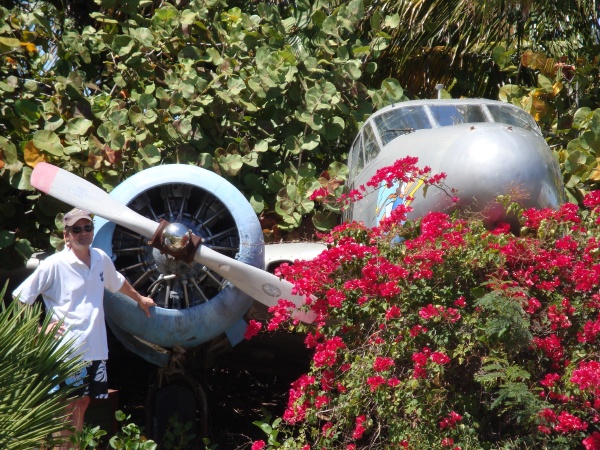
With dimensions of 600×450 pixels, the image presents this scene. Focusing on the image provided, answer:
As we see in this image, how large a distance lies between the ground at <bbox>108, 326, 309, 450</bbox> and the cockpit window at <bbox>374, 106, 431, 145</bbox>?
2238 millimetres

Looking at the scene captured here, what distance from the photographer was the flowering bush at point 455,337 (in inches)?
201

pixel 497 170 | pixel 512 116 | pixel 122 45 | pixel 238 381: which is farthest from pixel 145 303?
pixel 238 381

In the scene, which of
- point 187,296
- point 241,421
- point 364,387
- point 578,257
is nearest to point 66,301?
point 187,296

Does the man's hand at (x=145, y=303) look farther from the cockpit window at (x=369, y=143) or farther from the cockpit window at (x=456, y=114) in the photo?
the cockpit window at (x=456, y=114)

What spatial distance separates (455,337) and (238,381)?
5.48 m

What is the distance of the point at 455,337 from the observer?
5312mm

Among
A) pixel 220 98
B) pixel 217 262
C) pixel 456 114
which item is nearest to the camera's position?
pixel 217 262

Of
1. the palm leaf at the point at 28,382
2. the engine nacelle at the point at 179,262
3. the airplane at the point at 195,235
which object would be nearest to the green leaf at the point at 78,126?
the airplane at the point at 195,235

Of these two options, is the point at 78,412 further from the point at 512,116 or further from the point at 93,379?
the point at 512,116

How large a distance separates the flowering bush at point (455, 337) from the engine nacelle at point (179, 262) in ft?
3.66

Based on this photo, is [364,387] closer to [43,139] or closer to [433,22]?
[43,139]

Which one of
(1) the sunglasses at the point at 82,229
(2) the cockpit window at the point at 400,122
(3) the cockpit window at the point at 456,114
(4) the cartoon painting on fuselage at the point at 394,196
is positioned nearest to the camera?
(1) the sunglasses at the point at 82,229

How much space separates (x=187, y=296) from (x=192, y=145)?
84.7 inches

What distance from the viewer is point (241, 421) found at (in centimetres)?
898
